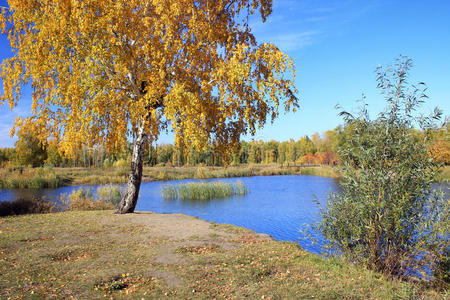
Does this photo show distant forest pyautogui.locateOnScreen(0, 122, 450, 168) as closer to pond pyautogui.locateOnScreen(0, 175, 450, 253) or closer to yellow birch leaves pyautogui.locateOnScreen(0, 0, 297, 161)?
pond pyautogui.locateOnScreen(0, 175, 450, 253)

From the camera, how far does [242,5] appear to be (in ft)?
40.1

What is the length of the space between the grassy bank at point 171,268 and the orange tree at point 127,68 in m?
3.21

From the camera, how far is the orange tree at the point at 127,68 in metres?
Answer: 10.0

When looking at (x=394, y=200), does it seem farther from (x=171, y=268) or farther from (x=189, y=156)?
(x=189, y=156)

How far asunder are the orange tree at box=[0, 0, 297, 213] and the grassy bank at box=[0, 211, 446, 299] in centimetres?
321

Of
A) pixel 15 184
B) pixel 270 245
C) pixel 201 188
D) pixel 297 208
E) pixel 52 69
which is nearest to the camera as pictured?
pixel 270 245

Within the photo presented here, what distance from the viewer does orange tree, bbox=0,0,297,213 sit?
10.0m

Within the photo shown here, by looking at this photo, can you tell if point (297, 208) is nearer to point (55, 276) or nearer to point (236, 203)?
point (236, 203)

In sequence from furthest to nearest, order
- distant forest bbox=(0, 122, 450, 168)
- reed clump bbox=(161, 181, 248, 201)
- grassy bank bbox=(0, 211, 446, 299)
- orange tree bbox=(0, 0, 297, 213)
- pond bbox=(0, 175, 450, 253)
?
distant forest bbox=(0, 122, 450, 168) → reed clump bbox=(161, 181, 248, 201) → pond bbox=(0, 175, 450, 253) → orange tree bbox=(0, 0, 297, 213) → grassy bank bbox=(0, 211, 446, 299)

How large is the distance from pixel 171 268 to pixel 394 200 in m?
4.72

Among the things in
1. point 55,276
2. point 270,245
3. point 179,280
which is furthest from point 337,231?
point 55,276

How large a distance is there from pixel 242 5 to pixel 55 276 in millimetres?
11087

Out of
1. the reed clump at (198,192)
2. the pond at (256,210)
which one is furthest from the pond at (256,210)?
the reed clump at (198,192)

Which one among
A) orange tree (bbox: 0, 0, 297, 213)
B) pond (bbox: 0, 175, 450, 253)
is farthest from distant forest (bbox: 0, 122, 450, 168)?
orange tree (bbox: 0, 0, 297, 213)
